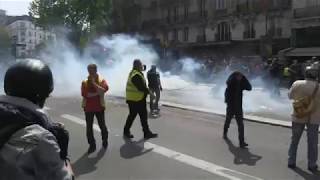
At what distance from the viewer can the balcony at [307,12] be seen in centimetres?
3841

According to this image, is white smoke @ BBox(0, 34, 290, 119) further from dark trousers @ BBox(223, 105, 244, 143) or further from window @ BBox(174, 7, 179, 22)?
window @ BBox(174, 7, 179, 22)

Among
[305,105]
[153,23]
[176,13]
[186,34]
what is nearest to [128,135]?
[305,105]

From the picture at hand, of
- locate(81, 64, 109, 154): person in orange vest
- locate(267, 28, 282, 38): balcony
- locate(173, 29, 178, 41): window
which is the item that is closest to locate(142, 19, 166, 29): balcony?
locate(173, 29, 178, 41): window

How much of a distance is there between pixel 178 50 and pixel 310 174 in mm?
49042

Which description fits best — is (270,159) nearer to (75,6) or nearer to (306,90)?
(306,90)

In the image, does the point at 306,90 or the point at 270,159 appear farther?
the point at 270,159

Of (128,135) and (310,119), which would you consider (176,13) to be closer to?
(128,135)

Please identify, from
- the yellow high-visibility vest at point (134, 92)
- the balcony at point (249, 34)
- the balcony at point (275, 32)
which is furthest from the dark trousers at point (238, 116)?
the balcony at point (249, 34)

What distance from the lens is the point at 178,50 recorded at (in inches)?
2217

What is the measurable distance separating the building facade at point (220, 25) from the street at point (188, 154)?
31432 mm

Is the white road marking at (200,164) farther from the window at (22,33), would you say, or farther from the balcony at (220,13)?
the window at (22,33)

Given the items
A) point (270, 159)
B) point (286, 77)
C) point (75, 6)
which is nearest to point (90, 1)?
point (75, 6)

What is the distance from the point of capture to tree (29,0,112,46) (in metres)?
70.4

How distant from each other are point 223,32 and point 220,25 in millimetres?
893
